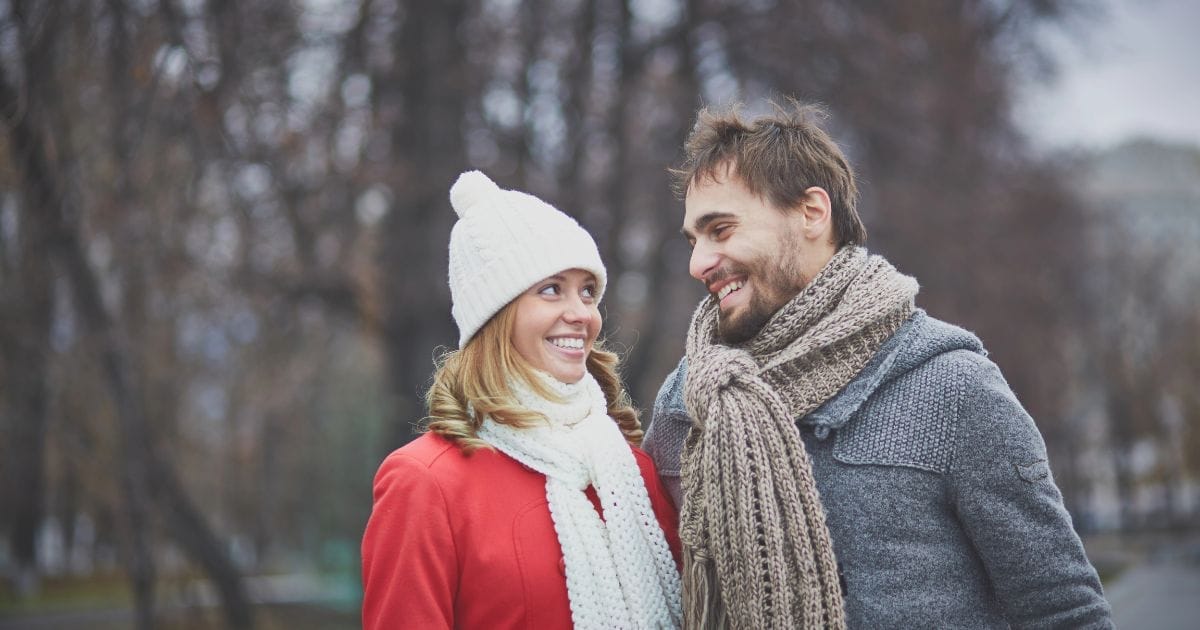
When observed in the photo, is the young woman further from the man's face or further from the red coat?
the man's face

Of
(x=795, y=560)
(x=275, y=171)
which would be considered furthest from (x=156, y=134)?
(x=795, y=560)

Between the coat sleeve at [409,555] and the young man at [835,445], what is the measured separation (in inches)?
21.2

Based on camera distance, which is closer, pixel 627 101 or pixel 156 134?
pixel 156 134

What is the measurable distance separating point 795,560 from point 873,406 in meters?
0.39

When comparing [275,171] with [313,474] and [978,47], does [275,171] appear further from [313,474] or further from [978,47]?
[313,474]

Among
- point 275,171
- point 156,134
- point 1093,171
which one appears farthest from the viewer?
point 1093,171

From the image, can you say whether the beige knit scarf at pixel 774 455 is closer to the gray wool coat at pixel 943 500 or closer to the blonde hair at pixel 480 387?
the gray wool coat at pixel 943 500

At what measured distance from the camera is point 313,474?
2725 cm

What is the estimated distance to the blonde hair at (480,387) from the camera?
259cm

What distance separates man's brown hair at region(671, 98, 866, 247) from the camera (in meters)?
2.60

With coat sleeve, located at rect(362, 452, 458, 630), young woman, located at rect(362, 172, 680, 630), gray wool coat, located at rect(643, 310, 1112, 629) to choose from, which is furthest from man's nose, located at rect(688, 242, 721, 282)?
coat sleeve, located at rect(362, 452, 458, 630)

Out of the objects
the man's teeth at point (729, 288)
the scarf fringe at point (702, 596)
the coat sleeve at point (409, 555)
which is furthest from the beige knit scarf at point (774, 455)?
the coat sleeve at point (409, 555)

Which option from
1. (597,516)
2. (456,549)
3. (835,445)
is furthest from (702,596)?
(456,549)

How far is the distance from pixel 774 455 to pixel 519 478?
61cm
